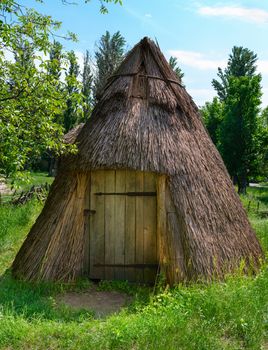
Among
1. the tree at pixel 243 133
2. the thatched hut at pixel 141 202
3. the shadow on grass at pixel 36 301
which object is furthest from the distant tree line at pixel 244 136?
the shadow on grass at pixel 36 301

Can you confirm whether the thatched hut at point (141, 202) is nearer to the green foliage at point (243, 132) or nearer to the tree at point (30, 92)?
the tree at point (30, 92)

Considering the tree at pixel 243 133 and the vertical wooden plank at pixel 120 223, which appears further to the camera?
the tree at pixel 243 133

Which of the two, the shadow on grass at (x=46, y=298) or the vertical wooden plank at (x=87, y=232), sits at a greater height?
the vertical wooden plank at (x=87, y=232)

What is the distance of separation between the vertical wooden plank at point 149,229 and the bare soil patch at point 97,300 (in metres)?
0.65

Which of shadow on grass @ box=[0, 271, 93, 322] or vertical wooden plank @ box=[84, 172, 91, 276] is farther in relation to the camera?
vertical wooden plank @ box=[84, 172, 91, 276]

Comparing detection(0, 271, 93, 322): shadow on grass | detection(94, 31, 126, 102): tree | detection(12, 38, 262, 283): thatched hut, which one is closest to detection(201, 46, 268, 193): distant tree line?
detection(94, 31, 126, 102): tree

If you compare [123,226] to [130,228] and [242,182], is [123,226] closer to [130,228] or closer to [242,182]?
[130,228]

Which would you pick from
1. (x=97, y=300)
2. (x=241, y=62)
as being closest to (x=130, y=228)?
(x=97, y=300)

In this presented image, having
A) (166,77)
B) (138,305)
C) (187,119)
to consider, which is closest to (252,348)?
(138,305)

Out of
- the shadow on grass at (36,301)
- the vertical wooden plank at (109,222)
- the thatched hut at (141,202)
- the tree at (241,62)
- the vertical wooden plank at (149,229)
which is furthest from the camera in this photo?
the tree at (241,62)

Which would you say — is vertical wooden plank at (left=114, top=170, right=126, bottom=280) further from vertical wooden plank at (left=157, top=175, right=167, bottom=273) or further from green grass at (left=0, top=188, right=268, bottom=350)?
green grass at (left=0, top=188, right=268, bottom=350)

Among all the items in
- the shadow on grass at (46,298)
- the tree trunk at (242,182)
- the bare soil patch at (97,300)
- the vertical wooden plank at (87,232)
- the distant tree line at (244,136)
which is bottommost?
the bare soil patch at (97,300)

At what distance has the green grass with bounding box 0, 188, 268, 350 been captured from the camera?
419cm

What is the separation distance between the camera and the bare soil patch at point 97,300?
5.63 meters
